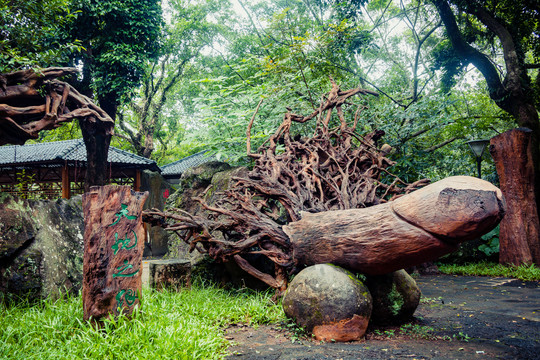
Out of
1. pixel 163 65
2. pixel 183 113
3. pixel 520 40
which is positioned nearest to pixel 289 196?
pixel 520 40

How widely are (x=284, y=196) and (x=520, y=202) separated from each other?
19.4 feet

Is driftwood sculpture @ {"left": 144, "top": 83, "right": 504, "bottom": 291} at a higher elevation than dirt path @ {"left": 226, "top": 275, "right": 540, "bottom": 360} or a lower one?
higher

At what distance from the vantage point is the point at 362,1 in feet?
28.9

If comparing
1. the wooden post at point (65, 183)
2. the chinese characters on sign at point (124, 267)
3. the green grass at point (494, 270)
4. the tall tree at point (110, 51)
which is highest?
the tall tree at point (110, 51)

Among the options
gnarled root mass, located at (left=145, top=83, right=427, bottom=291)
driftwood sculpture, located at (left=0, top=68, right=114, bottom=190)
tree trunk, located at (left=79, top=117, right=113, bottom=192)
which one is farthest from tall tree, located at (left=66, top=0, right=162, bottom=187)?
gnarled root mass, located at (left=145, top=83, right=427, bottom=291)

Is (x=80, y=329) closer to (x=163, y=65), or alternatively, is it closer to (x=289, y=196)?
(x=289, y=196)

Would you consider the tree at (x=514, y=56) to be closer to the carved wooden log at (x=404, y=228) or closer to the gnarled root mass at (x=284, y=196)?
the gnarled root mass at (x=284, y=196)

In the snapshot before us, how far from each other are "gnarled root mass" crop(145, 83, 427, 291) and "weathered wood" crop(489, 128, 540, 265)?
3386mm

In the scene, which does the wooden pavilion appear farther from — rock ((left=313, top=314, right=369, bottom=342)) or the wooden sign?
rock ((left=313, top=314, right=369, bottom=342))

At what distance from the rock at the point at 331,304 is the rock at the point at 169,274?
6.90 ft

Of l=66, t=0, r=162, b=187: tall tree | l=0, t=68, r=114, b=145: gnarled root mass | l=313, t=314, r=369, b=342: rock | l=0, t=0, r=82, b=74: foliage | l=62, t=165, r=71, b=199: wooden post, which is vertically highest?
l=66, t=0, r=162, b=187: tall tree

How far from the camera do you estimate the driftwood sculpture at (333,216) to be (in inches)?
117

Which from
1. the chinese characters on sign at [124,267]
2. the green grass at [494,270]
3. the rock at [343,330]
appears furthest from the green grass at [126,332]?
the green grass at [494,270]

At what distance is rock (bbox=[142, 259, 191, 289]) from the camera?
16.3 feet
